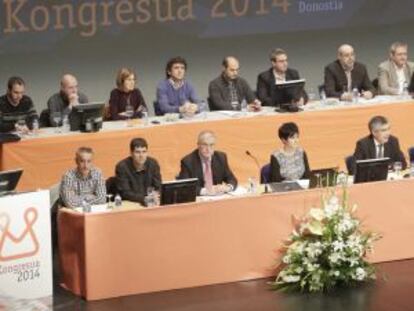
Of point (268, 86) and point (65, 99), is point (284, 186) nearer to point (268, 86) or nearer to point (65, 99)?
point (65, 99)

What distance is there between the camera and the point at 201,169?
418 inches

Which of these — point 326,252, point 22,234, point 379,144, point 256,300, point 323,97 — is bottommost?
point 256,300

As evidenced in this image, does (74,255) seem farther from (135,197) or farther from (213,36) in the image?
(213,36)

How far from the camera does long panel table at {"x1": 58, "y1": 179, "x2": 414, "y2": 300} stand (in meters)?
9.19

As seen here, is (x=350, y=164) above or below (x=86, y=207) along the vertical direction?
above

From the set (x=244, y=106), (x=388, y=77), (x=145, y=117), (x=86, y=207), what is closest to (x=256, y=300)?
(x=86, y=207)

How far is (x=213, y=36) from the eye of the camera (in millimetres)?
14609

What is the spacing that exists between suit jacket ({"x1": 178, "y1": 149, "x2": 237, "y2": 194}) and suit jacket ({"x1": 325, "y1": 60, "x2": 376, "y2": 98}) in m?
2.78

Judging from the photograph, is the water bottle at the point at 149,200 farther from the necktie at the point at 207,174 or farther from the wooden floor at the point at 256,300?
the necktie at the point at 207,174

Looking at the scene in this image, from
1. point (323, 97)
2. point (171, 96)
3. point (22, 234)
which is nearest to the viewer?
point (22, 234)

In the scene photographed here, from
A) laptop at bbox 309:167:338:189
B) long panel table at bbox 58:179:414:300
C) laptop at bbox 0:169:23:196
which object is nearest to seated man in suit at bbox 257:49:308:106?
laptop at bbox 309:167:338:189

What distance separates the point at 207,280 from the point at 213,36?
222 inches

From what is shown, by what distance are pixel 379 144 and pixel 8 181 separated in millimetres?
3499

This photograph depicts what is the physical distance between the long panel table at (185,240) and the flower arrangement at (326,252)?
0.25 m
